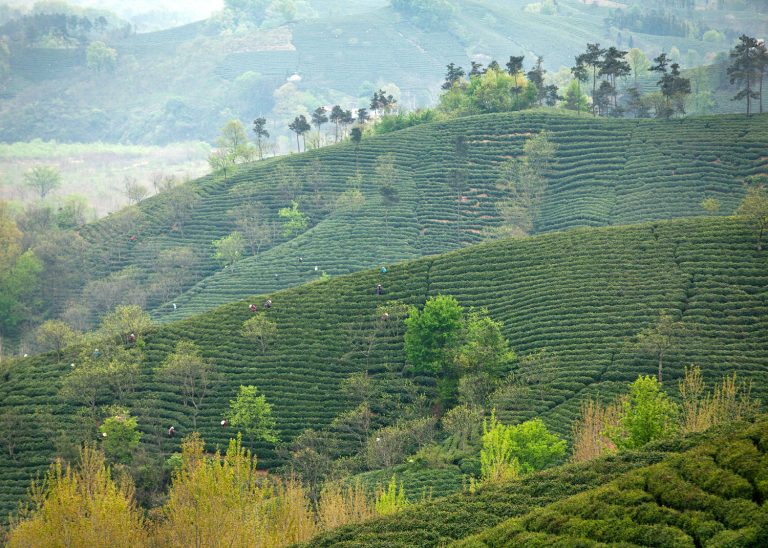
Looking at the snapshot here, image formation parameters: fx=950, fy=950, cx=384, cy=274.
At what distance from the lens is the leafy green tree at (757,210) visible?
8575cm

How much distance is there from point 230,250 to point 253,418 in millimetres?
69316

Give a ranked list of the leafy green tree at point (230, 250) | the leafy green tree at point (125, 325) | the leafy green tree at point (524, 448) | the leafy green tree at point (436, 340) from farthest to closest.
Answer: the leafy green tree at point (230, 250) → the leafy green tree at point (125, 325) → the leafy green tree at point (436, 340) → the leafy green tree at point (524, 448)

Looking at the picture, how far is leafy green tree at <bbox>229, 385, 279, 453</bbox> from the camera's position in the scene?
76312 millimetres

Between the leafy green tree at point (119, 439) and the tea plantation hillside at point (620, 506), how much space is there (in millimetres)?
32130

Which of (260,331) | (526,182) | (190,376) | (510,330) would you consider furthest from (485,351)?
(526,182)

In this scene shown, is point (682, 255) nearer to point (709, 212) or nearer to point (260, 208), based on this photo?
point (709, 212)

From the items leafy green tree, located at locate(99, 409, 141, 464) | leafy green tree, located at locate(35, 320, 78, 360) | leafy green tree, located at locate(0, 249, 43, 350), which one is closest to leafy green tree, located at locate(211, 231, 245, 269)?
leafy green tree, located at locate(0, 249, 43, 350)

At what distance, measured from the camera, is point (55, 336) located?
369 ft

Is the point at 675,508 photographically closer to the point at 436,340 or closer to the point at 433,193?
the point at 436,340

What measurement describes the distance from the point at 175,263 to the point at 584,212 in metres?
60.6

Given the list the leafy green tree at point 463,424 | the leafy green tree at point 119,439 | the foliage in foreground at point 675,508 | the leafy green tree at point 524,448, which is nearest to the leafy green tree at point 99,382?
the leafy green tree at point 119,439

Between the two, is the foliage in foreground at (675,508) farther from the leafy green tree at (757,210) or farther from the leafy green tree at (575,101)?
the leafy green tree at (575,101)

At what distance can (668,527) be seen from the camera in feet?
117

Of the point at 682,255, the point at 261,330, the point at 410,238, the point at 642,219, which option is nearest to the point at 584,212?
the point at 642,219
